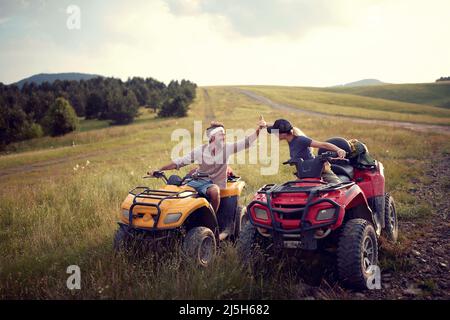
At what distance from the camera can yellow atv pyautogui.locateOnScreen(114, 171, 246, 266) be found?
464 cm

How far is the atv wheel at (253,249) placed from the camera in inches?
171

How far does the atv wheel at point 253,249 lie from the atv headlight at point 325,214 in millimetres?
874

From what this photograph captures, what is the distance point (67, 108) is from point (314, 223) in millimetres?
51886

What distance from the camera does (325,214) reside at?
13.3 ft

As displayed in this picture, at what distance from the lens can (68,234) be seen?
6.69 m

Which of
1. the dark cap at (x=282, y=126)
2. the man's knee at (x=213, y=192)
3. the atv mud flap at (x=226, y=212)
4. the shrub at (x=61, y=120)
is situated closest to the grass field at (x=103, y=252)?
the man's knee at (x=213, y=192)

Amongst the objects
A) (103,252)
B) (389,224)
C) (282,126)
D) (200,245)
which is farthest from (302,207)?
(103,252)

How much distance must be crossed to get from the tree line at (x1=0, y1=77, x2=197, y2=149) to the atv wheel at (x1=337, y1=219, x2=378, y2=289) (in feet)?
163

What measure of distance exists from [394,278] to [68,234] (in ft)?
18.5

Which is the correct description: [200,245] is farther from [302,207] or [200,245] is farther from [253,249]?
[302,207]

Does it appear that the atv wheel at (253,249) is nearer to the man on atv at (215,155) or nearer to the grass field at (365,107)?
the man on atv at (215,155)

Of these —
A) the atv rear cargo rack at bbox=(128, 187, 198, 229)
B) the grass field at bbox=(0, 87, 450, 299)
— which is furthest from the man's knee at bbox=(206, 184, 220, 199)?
the grass field at bbox=(0, 87, 450, 299)
